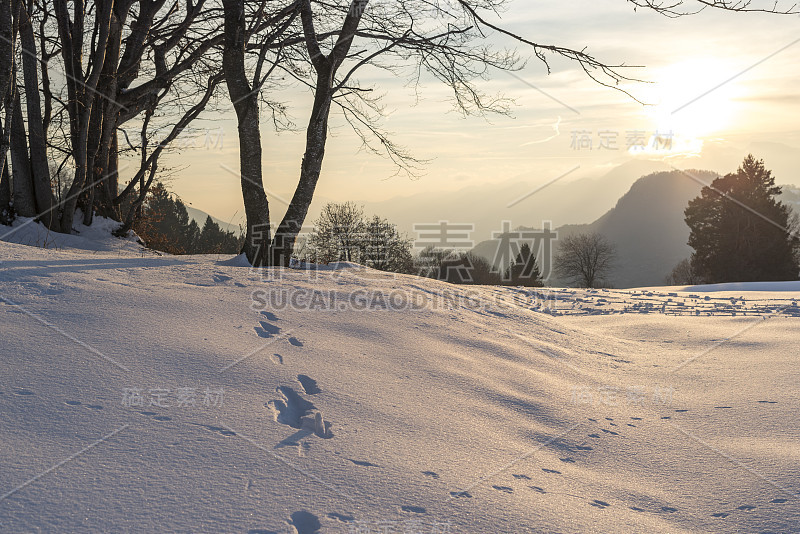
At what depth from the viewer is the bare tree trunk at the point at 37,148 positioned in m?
8.09

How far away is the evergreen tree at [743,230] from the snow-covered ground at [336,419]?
120 feet

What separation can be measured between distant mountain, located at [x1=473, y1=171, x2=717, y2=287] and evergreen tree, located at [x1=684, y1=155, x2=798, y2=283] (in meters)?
80.3

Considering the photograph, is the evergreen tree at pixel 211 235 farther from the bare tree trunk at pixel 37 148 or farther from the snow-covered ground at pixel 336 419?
the snow-covered ground at pixel 336 419

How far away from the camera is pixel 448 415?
3.26 meters

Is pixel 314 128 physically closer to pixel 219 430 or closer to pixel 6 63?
pixel 6 63

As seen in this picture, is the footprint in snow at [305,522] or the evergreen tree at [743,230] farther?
the evergreen tree at [743,230]

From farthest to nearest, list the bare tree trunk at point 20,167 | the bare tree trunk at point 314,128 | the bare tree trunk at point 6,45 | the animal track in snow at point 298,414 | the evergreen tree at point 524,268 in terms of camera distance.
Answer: the evergreen tree at point 524,268
the bare tree trunk at point 20,167
the bare tree trunk at point 314,128
the bare tree trunk at point 6,45
the animal track in snow at point 298,414

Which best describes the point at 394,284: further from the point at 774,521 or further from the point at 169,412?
the point at 774,521

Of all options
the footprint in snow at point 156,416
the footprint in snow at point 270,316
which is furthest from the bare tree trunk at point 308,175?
the footprint in snow at point 156,416

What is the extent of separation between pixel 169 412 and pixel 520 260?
54366 millimetres

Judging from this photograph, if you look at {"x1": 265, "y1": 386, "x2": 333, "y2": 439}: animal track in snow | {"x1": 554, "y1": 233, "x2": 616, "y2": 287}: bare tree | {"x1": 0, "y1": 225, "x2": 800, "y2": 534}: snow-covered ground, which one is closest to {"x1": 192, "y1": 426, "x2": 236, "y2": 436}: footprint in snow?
{"x1": 0, "y1": 225, "x2": 800, "y2": 534}: snow-covered ground

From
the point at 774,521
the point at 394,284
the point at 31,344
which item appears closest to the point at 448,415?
the point at 774,521

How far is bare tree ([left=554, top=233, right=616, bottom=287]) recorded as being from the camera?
5081cm

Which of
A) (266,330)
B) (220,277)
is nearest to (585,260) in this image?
(220,277)
